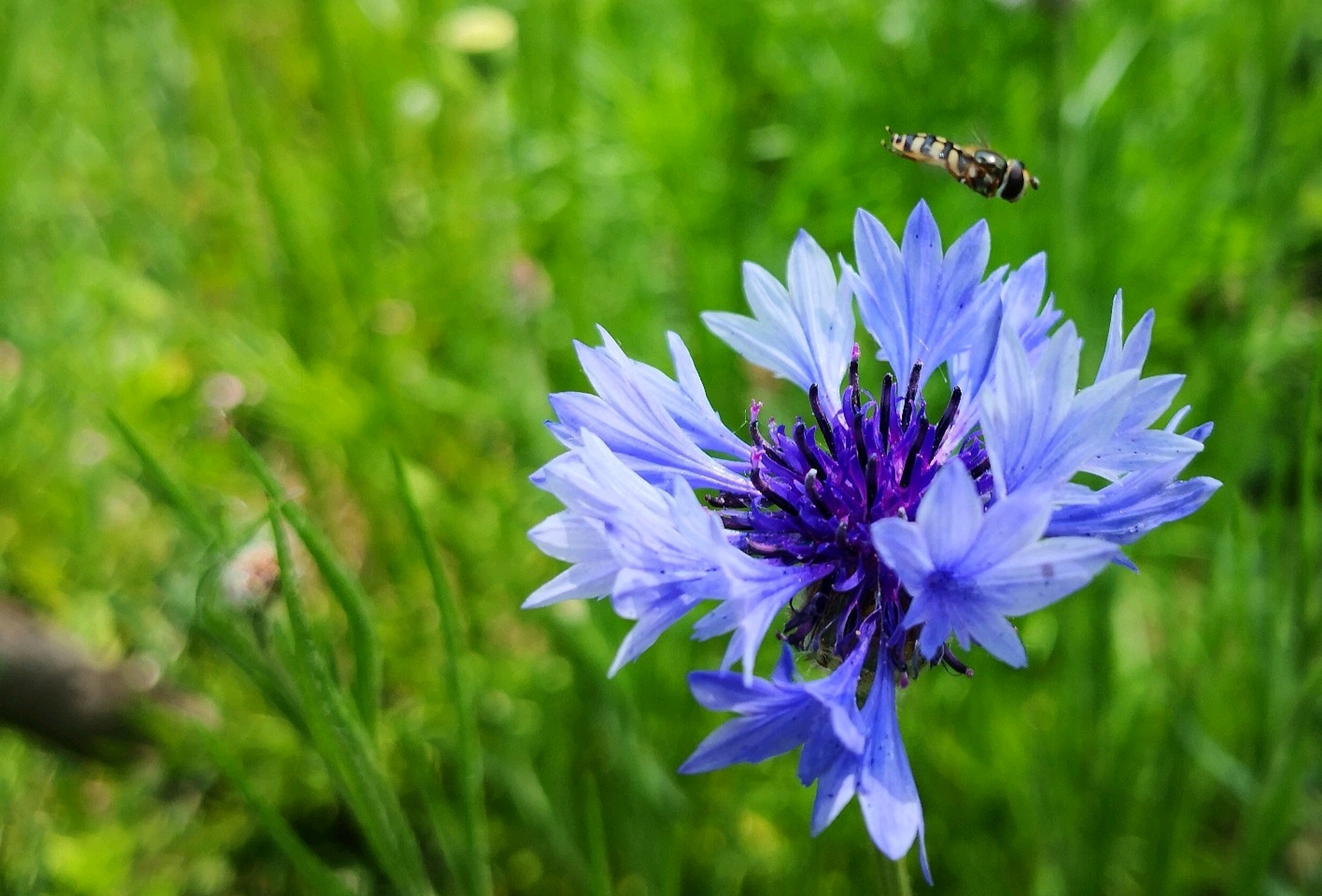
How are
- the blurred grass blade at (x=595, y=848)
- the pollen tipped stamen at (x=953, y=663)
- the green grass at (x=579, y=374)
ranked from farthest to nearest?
the green grass at (x=579, y=374)
the blurred grass blade at (x=595, y=848)
the pollen tipped stamen at (x=953, y=663)

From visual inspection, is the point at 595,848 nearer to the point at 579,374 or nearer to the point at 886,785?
the point at 886,785

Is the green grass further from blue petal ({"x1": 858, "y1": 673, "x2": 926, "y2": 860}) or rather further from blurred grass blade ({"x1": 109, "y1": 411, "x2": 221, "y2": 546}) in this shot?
blue petal ({"x1": 858, "y1": 673, "x2": 926, "y2": 860})

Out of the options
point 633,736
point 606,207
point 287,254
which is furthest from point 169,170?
point 633,736

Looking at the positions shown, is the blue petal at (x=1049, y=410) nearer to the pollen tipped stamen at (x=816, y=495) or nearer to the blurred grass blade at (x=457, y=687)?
the pollen tipped stamen at (x=816, y=495)

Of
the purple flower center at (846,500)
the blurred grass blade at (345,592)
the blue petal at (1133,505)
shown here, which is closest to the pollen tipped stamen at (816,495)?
the purple flower center at (846,500)

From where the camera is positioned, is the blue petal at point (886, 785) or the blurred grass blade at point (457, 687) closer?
the blue petal at point (886, 785)

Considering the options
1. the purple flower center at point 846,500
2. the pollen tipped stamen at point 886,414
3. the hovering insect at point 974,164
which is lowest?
the purple flower center at point 846,500

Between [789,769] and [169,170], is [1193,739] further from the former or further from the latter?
[169,170]
